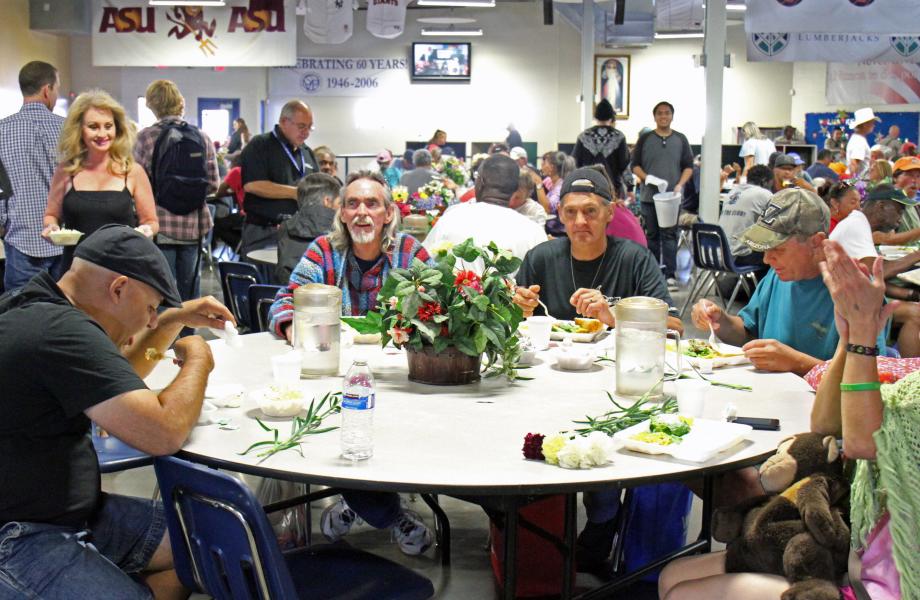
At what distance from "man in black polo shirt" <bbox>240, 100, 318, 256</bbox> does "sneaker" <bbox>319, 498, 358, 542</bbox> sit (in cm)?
334

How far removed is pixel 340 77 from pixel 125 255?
20678mm

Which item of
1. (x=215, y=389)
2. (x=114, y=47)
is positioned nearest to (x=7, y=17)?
(x=114, y=47)

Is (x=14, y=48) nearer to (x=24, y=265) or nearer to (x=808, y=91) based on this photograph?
(x=24, y=265)

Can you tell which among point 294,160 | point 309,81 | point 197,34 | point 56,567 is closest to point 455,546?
point 56,567

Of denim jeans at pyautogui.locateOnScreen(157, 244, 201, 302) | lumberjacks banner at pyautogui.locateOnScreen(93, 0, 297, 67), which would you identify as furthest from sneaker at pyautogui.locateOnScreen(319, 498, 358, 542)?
lumberjacks banner at pyautogui.locateOnScreen(93, 0, 297, 67)

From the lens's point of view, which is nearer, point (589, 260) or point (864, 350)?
point (864, 350)

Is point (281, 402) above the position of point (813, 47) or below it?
below

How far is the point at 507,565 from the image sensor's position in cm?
236

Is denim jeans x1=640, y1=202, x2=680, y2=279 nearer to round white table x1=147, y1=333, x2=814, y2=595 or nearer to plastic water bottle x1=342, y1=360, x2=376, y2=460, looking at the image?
round white table x1=147, y1=333, x2=814, y2=595

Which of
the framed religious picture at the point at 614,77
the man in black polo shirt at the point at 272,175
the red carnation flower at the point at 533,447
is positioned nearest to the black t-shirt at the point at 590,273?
the red carnation flower at the point at 533,447

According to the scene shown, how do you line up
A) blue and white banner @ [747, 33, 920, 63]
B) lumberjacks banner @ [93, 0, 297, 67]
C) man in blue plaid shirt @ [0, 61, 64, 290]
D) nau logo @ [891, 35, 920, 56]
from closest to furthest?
man in blue plaid shirt @ [0, 61, 64, 290]
blue and white banner @ [747, 33, 920, 63]
nau logo @ [891, 35, 920, 56]
lumberjacks banner @ [93, 0, 297, 67]

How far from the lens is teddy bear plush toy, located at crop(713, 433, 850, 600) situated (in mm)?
2131

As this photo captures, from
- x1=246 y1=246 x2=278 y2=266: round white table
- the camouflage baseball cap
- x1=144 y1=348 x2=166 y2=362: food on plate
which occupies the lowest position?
x1=144 y1=348 x2=166 y2=362: food on plate

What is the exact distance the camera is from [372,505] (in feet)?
10.2
